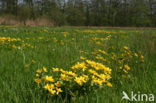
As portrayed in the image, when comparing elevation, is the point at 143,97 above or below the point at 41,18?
below

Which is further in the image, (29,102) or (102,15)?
(102,15)

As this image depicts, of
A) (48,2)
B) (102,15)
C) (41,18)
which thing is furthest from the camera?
(102,15)

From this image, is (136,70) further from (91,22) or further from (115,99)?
(91,22)

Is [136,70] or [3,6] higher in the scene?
[3,6]

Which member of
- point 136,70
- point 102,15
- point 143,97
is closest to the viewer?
point 143,97

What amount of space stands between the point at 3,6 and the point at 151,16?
140 feet

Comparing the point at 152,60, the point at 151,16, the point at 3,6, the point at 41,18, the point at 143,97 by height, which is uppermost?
the point at 3,6

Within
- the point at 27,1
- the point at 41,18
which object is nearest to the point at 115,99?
the point at 41,18

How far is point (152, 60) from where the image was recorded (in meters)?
2.57

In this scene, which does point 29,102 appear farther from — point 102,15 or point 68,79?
point 102,15

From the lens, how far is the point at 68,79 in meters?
1.25

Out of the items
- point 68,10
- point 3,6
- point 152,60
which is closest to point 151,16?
point 68,10

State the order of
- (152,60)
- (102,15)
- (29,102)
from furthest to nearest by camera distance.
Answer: (102,15) < (152,60) < (29,102)

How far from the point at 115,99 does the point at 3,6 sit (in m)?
45.1
